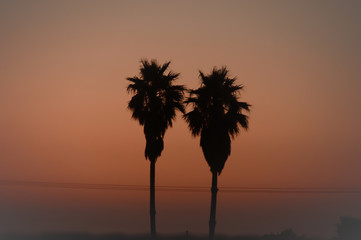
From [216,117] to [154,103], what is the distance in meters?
5.59

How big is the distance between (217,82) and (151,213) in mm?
12583

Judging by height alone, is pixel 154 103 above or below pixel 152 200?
above

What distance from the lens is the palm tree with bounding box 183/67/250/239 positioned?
5681 cm

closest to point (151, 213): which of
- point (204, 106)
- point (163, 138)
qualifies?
point (163, 138)

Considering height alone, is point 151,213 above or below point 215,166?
below

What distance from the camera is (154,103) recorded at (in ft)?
191

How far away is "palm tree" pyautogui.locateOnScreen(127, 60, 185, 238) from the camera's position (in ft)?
190

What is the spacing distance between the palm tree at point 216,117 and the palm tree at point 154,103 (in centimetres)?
149

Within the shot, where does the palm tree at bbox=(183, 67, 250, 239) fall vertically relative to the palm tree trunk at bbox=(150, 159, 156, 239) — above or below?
above

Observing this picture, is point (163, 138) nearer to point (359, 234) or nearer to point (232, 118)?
point (232, 118)

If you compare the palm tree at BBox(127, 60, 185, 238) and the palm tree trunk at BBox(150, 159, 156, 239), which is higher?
the palm tree at BBox(127, 60, 185, 238)

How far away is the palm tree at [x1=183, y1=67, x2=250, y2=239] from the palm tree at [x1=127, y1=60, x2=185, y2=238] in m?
1.49

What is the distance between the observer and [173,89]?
58.8 m

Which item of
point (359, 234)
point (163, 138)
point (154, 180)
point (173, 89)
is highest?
point (173, 89)
